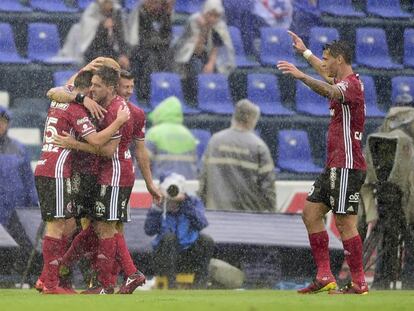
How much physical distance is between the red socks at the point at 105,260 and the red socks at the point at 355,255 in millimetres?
1849

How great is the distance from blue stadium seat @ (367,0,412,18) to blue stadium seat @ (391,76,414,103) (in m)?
1.51

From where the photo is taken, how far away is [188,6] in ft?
66.3

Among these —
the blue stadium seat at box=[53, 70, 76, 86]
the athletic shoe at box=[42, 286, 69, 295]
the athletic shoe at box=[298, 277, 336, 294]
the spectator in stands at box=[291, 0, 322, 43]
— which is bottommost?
the athletic shoe at box=[42, 286, 69, 295]

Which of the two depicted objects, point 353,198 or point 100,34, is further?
point 100,34

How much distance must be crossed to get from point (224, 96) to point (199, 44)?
2.37ft

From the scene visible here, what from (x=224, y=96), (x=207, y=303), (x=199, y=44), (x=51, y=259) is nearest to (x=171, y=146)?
(x=224, y=96)

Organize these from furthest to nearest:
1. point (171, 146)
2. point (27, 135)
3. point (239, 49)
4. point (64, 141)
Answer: point (239, 49) → point (27, 135) → point (171, 146) → point (64, 141)

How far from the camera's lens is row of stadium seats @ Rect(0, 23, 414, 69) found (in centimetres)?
1880

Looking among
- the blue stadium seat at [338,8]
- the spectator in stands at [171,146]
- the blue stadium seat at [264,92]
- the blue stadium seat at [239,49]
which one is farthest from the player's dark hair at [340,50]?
the blue stadium seat at [338,8]

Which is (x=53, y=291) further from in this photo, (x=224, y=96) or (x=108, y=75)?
(x=224, y=96)

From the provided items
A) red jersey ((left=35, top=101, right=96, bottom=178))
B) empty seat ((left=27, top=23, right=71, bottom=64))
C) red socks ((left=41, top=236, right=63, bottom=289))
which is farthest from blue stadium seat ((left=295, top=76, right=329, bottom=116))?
red socks ((left=41, top=236, right=63, bottom=289))

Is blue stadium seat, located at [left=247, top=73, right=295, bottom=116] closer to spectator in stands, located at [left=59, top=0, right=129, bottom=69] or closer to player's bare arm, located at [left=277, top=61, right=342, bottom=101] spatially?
spectator in stands, located at [left=59, top=0, right=129, bottom=69]

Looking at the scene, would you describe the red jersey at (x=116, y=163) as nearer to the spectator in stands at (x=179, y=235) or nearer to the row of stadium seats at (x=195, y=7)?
the spectator in stands at (x=179, y=235)

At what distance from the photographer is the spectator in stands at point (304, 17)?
20641mm
